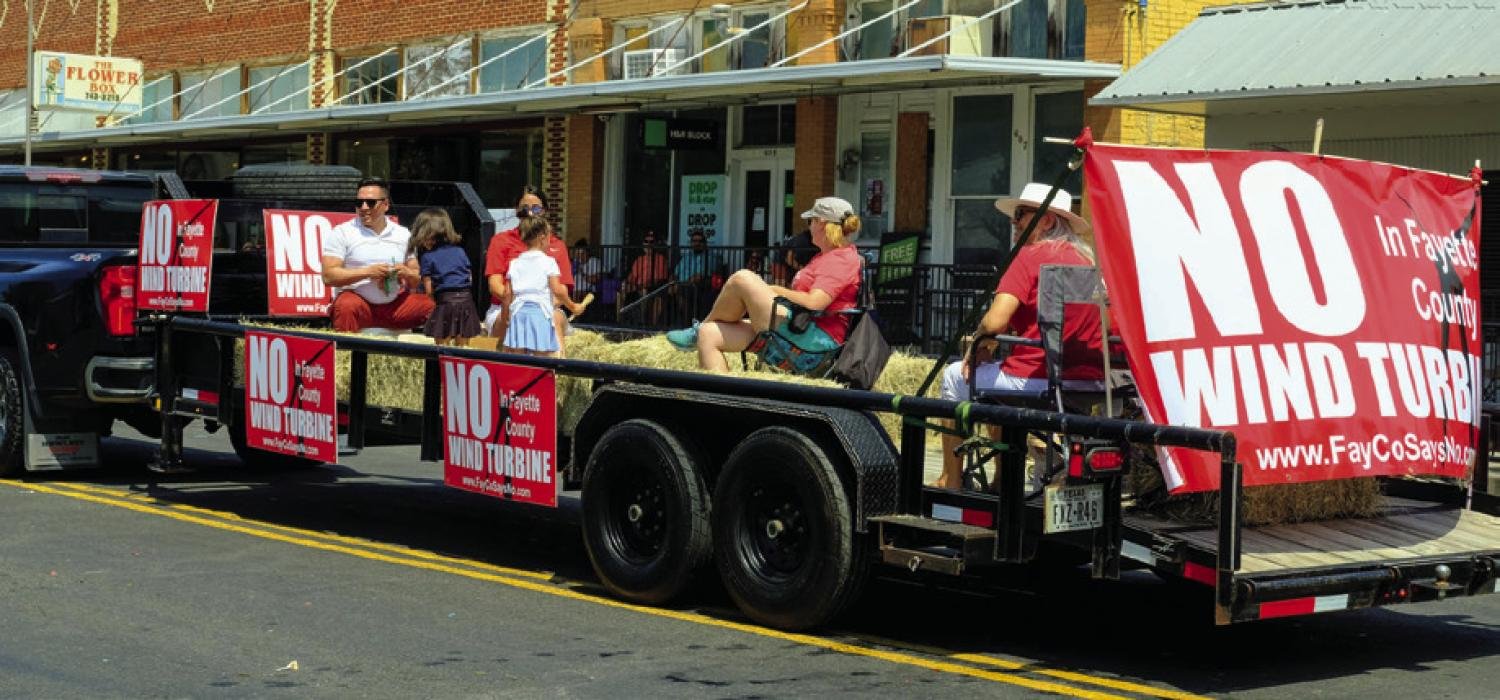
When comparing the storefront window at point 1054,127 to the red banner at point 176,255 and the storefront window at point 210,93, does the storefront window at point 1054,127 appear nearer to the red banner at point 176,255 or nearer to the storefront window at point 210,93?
the red banner at point 176,255

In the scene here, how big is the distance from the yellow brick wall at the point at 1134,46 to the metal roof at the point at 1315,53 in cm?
58

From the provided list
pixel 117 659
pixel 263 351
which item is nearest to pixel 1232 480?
pixel 117 659

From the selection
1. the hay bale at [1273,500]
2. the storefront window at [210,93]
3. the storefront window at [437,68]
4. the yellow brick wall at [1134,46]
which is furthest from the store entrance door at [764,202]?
the hay bale at [1273,500]

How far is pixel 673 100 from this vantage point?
85.4 ft

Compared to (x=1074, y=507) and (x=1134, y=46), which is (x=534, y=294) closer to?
(x=1074, y=507)

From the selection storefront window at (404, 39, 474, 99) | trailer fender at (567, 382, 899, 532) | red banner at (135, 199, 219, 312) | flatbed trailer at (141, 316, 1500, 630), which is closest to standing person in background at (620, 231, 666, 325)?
storefront window at (404, 39, 474, 99)

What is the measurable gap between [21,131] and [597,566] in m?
35.9

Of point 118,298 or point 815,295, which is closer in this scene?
point 815,295

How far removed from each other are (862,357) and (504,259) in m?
4.61

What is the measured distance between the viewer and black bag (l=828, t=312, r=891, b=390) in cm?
1008

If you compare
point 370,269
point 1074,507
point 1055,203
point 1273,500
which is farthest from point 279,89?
point 1074,507

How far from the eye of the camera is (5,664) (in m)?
7.52

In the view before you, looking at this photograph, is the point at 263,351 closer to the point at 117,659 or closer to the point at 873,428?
the point at 117,659

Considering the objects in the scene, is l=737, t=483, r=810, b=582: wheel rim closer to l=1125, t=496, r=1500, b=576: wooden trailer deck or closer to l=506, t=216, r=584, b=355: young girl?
l=1125, t=496, r=1500, b=576: wooden trailer deck
